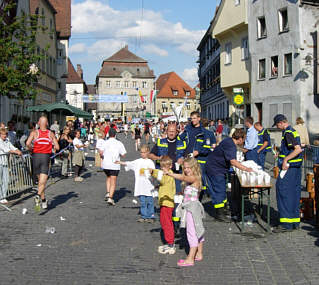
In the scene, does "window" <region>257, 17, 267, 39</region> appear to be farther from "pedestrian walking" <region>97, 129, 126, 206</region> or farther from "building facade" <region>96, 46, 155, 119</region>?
"building facade" <region>96, 46, 155, 119</region>

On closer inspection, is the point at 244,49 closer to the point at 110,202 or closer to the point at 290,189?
the point at 110,202

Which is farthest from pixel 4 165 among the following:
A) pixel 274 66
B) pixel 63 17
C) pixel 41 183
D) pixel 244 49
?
pixel 63 17

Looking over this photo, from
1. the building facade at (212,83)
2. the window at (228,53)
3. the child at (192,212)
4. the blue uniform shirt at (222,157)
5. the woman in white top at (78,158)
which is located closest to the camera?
the child at (192,212)

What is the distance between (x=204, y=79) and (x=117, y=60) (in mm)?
63209

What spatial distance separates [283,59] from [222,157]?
2139 centimetres

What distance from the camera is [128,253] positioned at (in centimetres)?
643

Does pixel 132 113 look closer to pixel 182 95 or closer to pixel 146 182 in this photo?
pixel 182 95

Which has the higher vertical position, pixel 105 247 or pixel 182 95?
pixel 182 95

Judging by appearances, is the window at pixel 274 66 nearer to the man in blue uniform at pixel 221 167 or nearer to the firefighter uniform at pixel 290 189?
the man in blue uniform at pixel 221 167

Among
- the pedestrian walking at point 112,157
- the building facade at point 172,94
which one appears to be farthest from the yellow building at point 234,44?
the building facade at point 172,94

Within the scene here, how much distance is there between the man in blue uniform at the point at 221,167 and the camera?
8.27 meters

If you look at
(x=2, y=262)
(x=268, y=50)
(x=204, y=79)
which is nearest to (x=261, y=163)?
(x=2, y=262)

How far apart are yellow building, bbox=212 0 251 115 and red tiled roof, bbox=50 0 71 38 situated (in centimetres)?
2100

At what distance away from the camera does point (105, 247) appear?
6.74m
